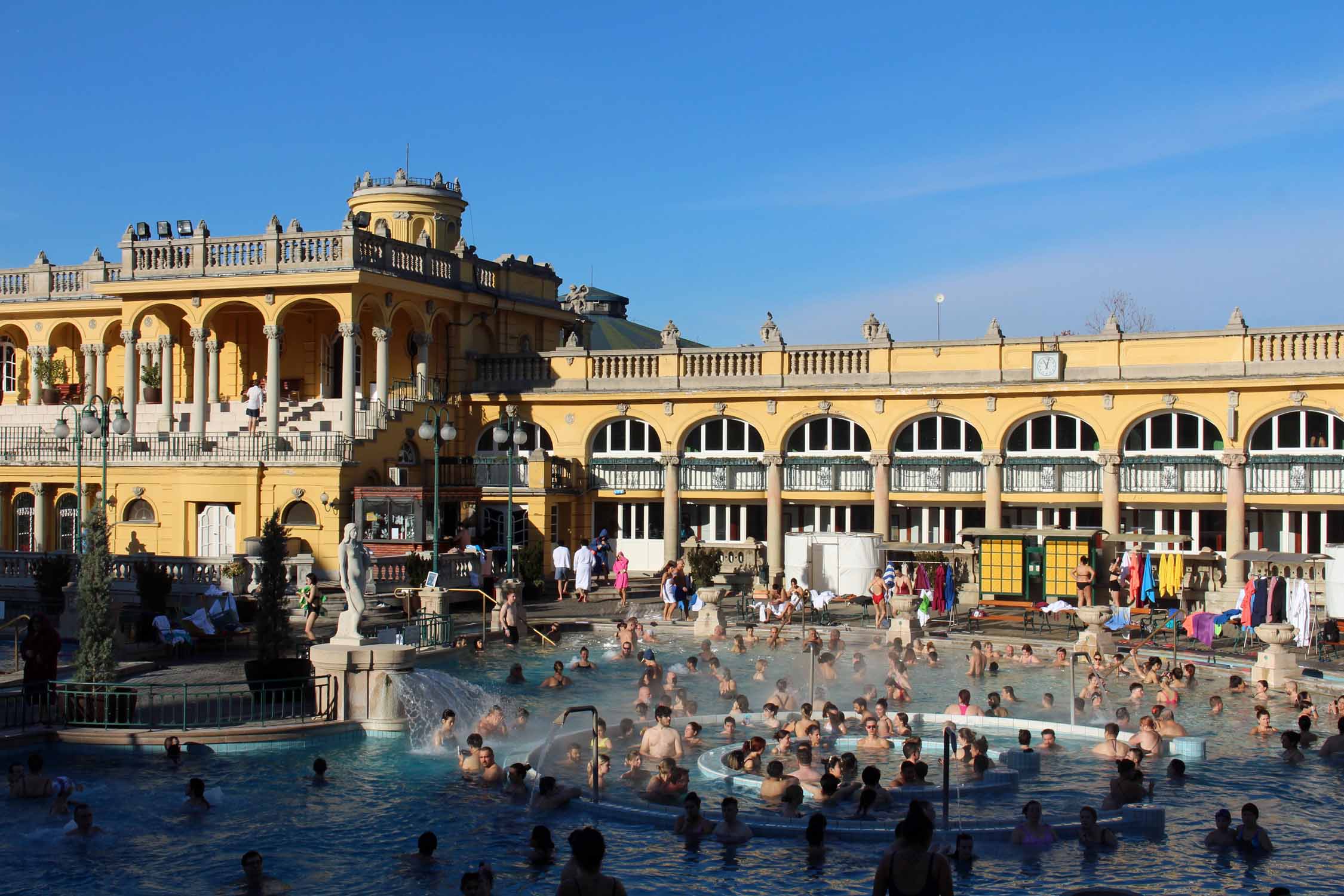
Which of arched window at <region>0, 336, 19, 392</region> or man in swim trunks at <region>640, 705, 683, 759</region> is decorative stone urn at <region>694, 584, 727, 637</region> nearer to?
man in swim trunks at <region>640, 705, 683, 759</region>

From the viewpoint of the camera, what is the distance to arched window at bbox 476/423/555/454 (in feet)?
139

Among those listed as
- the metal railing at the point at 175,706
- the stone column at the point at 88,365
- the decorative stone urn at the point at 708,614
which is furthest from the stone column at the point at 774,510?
the stone column at the point at 88,365

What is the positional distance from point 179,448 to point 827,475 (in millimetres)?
17375

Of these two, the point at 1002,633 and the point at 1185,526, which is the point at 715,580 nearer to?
the point at 1002,633

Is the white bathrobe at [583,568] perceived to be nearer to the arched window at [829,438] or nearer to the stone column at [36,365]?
the arched window at [829,438]

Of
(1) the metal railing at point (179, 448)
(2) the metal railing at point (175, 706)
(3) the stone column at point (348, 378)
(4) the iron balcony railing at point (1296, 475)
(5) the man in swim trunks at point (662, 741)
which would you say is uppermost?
(3) the stone column at point (348, 378)

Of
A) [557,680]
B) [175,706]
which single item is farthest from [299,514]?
[175,706]

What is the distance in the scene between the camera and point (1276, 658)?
2441 centimetres

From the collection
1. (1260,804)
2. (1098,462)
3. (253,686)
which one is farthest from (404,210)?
(1260,804)

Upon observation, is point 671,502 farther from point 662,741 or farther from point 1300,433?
point 662,741

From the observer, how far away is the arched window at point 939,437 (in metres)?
38.3

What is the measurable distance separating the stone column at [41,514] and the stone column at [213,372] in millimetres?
5122

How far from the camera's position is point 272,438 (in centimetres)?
3734

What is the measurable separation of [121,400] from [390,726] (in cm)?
2832
